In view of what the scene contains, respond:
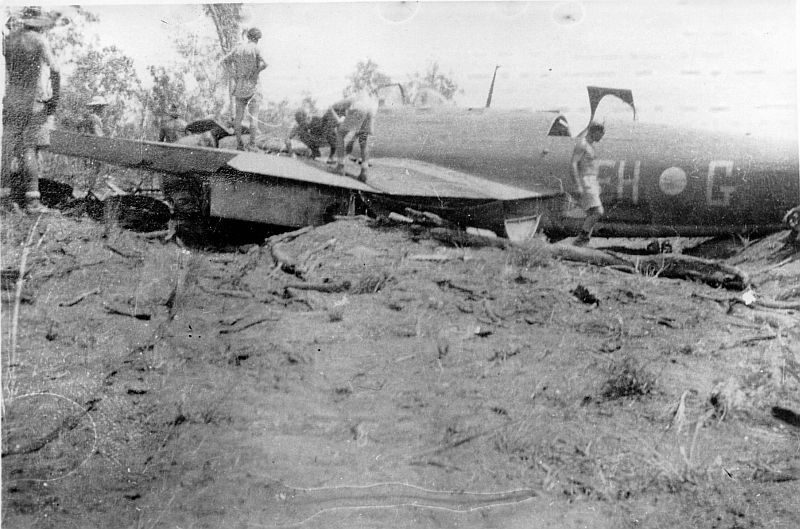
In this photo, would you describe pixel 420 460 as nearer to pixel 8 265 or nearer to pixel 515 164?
pixel 515 164

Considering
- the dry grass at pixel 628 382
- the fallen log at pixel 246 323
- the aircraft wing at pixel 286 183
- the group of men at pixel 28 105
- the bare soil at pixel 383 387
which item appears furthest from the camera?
the aircraft wing at pixel 286 183

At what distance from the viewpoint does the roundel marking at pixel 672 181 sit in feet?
12.2

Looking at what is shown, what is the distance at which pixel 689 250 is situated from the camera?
12.3ft

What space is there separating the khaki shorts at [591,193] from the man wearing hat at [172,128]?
8.41ft

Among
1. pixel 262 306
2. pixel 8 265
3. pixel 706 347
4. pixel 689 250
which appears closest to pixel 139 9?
pixel 8 265

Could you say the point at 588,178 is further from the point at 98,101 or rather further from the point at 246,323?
the point at 98,101

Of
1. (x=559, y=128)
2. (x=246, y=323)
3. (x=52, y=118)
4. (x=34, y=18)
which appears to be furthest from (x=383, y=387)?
(x=34, y=18)

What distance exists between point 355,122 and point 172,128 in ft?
3.83

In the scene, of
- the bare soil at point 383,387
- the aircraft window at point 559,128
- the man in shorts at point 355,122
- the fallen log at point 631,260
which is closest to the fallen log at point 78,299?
the bare soil at point 383,387

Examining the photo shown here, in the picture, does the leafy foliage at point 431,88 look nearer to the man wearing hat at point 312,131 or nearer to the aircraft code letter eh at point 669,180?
the man wearing hat at point 312,131

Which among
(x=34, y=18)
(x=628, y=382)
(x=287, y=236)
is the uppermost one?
(x=34, y=18)

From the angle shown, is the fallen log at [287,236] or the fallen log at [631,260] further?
the fallen log at [287,236]

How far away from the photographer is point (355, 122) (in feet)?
12.7

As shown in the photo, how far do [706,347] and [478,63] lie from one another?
2132 millimetres
